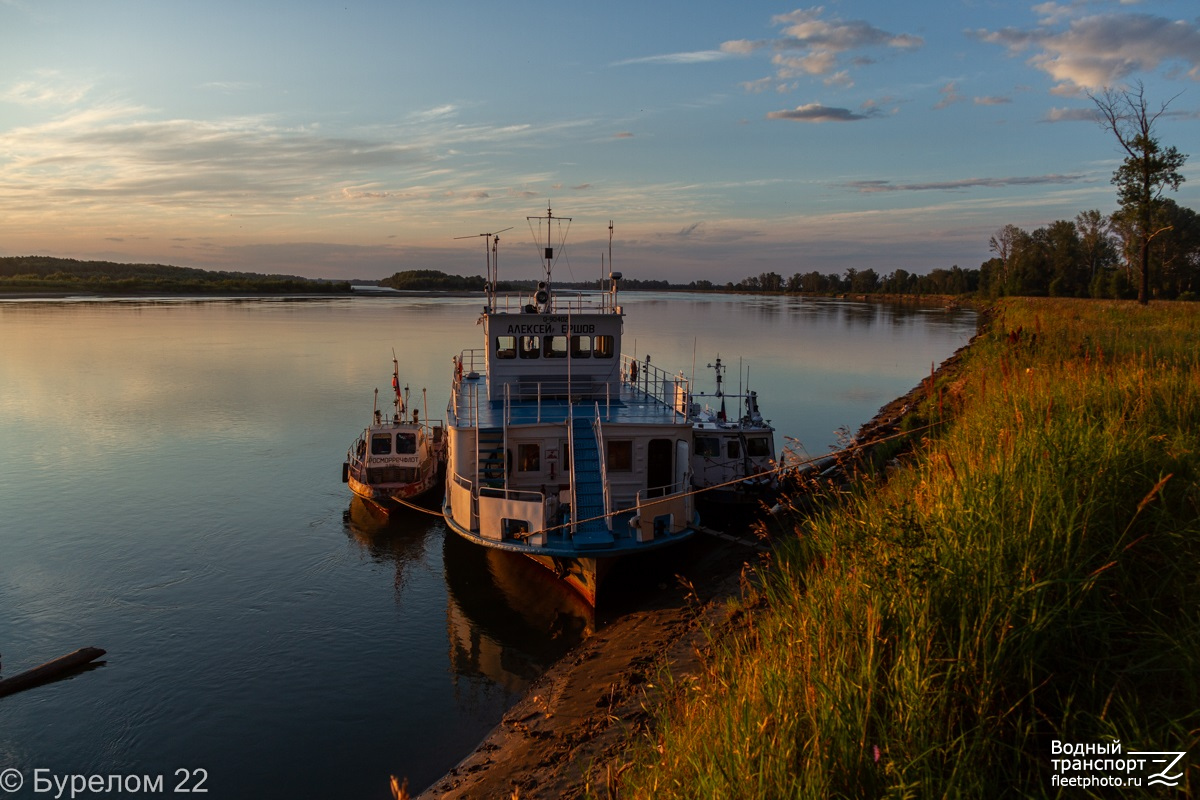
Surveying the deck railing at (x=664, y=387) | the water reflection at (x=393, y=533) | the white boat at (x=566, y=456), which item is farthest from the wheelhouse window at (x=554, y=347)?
the water reflection at (x=393, y=533)

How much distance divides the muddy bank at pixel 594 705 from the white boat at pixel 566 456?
4.91 ft

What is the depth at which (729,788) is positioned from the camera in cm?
457

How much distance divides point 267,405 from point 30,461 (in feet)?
41.7

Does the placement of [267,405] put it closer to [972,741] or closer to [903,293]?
[972,741]

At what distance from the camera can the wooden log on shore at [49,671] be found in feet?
42.1

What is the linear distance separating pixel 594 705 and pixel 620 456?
6.97m

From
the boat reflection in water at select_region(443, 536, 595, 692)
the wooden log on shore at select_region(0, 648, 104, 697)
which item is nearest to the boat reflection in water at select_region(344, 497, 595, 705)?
the boat reflection in water at select_region(443, 536, 595, 692)

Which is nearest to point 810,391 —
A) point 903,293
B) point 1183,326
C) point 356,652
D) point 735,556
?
point 1183,326

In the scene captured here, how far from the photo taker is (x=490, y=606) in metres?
17.1

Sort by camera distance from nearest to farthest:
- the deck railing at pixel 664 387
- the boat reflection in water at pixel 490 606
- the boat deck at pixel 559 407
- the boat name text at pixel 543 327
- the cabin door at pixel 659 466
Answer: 1. the boat reflection in water at pixel 490 606
2. the cabin door at pixel 659 466
3. the boat deck at pixel 559 407
4. the deck railing at pixel 664 387
5. the boat name text at pixel 543 327

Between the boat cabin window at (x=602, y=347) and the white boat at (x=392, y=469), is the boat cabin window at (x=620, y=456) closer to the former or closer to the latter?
the boat cabin window at (x=602, y=347)

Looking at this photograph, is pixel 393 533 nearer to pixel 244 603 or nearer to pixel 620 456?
pixel 244 603

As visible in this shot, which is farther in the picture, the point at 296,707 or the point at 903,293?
the point at 903,293

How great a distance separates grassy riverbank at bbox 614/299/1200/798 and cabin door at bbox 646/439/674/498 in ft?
33.5
